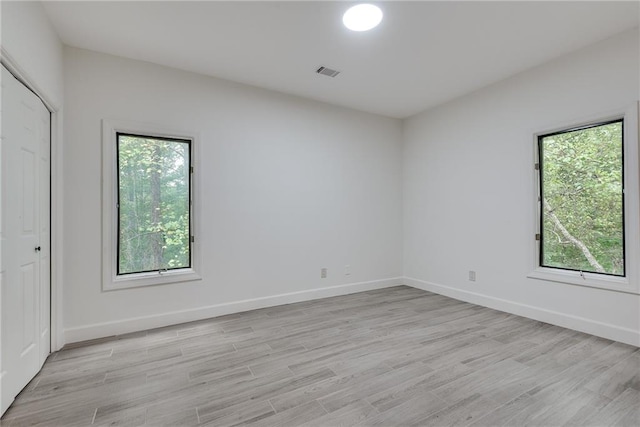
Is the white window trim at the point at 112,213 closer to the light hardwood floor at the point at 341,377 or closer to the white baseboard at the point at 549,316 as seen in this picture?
the light hardwood floor at the point at 341,377

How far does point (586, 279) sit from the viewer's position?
9.70 feet

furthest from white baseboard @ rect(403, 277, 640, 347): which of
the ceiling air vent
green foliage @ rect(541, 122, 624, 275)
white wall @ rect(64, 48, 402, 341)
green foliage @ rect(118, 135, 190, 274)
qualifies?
green foliage @ rect(118, 135, 190, 274)

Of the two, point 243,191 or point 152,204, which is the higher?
point 243,191

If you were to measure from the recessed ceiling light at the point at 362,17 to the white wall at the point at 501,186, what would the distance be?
2.12m

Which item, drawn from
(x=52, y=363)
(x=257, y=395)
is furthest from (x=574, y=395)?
(x=52, y=363)

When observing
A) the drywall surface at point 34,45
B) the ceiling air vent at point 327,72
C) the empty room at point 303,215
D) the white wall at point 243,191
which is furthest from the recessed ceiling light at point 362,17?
the drywall surface at point 34,45

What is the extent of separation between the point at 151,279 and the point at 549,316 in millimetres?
4263

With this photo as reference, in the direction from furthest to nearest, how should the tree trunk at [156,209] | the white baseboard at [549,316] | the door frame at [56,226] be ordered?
the tree trunk at [156,209]
the white baseboard at [549,316]
the door frame at [56,226]

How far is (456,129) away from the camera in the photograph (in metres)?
4.25

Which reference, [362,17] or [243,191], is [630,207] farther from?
[243,191]

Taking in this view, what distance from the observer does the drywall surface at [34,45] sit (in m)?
1.81

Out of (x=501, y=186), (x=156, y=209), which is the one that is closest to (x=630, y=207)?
(x=501, y=186)

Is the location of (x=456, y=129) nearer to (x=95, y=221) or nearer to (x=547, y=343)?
(x=547, y=343)

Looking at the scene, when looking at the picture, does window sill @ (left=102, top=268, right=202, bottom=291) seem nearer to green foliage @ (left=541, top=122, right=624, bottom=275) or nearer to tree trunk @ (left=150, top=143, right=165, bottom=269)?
tree trunk @ (left=150, top=143, right=165, bottom=269)
